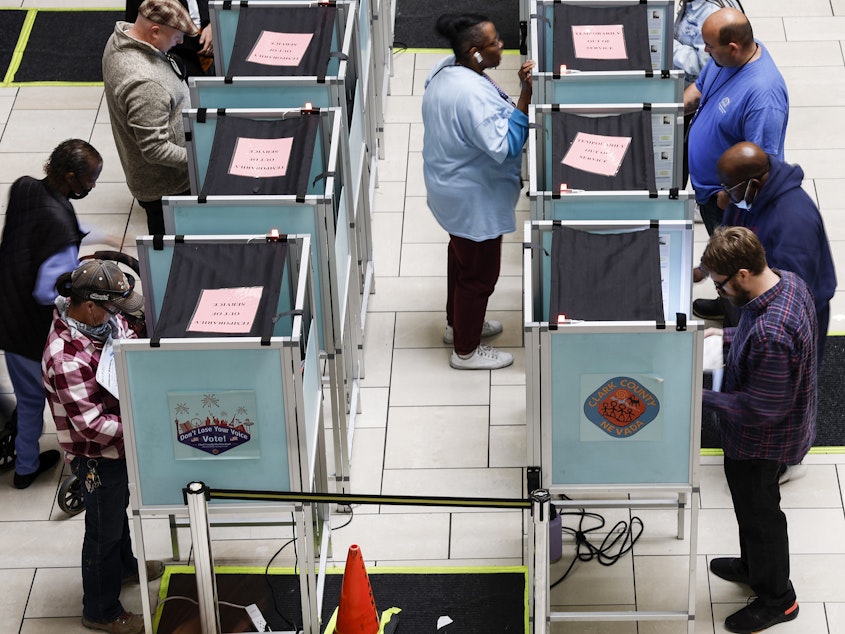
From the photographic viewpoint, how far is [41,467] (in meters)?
6.03

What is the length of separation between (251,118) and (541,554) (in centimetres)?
223

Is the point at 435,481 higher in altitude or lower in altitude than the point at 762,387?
lower

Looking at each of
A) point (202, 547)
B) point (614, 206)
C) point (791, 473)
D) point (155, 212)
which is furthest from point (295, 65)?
point (791, 473)

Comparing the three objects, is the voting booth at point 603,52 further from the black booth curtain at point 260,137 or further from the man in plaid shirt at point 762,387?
the man in plaid shirt at point 762,387

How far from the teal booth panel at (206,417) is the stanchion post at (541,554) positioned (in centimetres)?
81

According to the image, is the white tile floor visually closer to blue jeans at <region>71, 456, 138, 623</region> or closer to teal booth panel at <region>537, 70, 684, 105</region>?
blue jeans at <region>71, 456, 138, 623</region>

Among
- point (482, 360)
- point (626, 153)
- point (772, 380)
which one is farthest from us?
point (482, 360)

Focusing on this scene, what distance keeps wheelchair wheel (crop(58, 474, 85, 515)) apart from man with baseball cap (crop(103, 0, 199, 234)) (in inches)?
58.7

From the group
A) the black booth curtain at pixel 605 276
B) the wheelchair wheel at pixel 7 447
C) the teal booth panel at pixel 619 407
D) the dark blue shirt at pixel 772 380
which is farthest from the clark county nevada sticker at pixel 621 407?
the wheelchair wheel at pixel 7 447

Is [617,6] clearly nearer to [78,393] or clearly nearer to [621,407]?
[621,407]

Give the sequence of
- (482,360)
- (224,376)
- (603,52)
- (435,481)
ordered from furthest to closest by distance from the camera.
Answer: (482,360) < (603,52) < (435,481) < (224,376)

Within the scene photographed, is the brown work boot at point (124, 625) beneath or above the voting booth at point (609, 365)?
beneath

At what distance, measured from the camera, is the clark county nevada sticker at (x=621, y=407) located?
4441mm

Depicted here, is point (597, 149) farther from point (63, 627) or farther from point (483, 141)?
point (63, 627)
